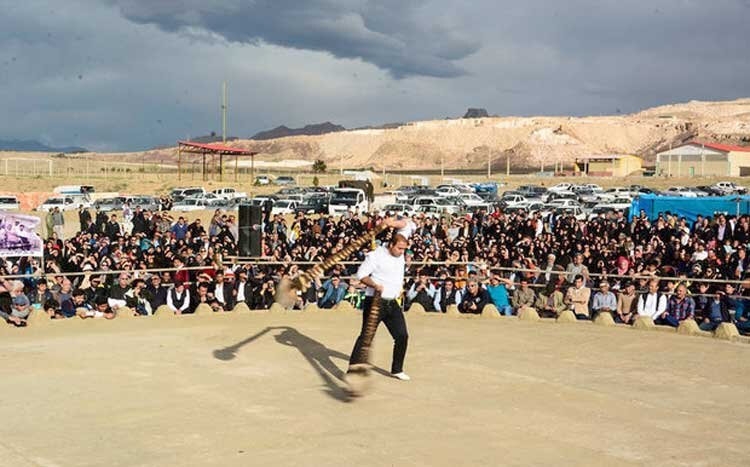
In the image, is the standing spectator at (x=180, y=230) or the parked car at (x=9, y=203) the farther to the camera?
the parked car at (x=9, y=203)

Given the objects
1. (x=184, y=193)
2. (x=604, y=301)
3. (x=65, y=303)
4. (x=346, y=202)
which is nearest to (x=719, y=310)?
(x=604, y=301)

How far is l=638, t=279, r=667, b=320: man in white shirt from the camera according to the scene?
1508 centimetres

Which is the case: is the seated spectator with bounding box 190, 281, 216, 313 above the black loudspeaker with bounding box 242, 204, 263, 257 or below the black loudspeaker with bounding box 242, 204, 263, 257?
below

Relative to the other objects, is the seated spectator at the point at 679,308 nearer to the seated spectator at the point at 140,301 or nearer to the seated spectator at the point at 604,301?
the seated spectator at the point at 604,301

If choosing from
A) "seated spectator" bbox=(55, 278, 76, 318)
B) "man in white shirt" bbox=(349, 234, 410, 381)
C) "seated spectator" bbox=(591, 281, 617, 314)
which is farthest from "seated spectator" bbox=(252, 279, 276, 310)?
"man in white shirt" bbox=(349, 234, 410, 381)

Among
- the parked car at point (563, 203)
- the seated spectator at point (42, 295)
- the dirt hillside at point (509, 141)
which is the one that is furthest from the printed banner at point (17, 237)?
the dirt hillside at point (509, 141)

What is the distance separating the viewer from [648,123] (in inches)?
6619

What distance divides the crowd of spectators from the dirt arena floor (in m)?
1.66

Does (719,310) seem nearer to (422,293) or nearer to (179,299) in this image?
(422,293)

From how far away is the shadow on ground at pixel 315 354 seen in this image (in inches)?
383

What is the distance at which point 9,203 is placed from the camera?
44781 mm

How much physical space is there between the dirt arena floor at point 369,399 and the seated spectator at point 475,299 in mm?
2369

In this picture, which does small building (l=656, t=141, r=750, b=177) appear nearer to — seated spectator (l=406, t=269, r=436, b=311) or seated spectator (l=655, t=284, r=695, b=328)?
seated spectator (l=406, t=269, r=436, b=311)

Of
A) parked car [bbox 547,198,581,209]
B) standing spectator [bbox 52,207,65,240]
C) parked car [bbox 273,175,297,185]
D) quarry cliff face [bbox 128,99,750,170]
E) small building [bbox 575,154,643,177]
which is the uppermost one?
quarry cliff face [bbox 128,99,750,170]
